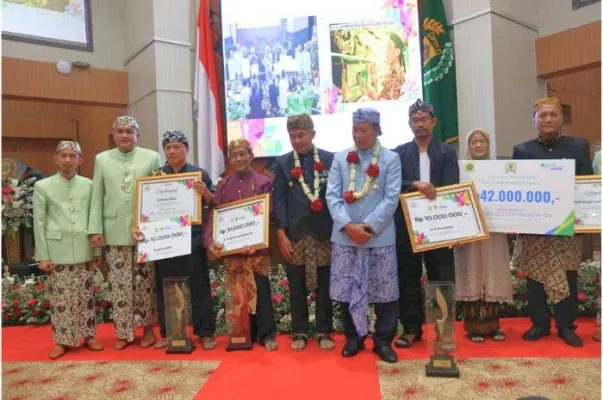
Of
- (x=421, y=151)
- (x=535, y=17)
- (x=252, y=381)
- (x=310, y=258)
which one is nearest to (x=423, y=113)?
(x=421, y=151)

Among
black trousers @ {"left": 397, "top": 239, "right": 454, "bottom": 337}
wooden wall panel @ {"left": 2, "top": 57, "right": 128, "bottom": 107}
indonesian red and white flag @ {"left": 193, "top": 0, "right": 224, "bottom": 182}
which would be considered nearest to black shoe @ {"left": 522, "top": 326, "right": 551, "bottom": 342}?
black trousers @ {"left": 397, "top": 239, "right": 454, "bottom": 337}

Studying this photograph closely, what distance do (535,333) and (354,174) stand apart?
1.64 meters

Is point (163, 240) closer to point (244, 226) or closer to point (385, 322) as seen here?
point (244, 226)

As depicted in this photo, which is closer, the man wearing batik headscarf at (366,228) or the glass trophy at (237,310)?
the man wearing batik headscarf at (366,228)

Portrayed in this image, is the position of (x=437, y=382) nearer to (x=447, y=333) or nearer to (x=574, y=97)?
(x=447, y=333)

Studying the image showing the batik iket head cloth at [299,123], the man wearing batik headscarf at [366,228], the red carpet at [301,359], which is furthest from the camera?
the batik iket head cloth at [299,123]

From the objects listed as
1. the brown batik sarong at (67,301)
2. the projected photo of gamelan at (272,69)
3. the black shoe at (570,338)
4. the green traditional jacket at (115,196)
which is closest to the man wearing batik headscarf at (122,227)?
the green traditional jacket at (115,196)

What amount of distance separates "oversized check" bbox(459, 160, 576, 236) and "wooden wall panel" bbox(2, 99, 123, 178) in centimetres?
594

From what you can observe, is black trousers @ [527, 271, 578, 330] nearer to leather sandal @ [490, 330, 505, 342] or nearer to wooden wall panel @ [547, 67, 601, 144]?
leather sandal @ [490, 330, 505, 342]

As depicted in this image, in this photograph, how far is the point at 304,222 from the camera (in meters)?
2.98

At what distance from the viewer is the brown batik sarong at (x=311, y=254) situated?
2986 mm

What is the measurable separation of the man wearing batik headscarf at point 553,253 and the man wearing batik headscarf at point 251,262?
5.59ft

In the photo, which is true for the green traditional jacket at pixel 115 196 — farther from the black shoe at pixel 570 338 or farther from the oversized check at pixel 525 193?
the black shoe at pixel 570 338

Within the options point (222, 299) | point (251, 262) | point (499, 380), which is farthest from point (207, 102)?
point (499, 380)
